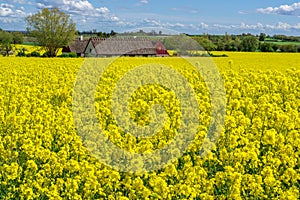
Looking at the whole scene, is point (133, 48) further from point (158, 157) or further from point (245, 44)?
point (158, 157)

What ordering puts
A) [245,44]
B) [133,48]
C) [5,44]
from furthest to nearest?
[5,44], [245,44], [133,48]

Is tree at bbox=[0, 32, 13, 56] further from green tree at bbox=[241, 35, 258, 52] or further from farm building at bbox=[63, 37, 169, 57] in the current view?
green tree at bbox=[241, 35, 258, 52]

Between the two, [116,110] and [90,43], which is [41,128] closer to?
[116,110]

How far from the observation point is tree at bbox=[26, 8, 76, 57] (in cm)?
6500

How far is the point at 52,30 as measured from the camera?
66.0 m

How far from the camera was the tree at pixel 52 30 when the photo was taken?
65.0 meters

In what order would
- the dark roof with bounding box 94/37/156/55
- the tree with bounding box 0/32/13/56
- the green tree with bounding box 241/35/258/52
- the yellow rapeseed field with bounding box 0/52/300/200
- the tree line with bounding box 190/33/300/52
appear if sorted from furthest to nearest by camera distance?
1. the tree with bounding box 0/32/13/56
2. the green tree with bounding box 241/35/258/52
3. the tree line with bounding box 190/33/300/52
4. the dark roof with bounding box 94/37/156/55
5. the yellow rapeseed field with bounding box 0/52/300/200

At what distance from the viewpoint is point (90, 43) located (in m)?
63.4

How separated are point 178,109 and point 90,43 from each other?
5565 cm

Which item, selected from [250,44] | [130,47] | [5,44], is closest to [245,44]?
[250,44]

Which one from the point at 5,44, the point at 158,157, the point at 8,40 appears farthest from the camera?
the point at 8,40

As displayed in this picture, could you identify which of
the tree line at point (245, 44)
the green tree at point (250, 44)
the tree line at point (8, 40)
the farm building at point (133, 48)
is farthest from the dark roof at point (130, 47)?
the tree line at point (8, 40)

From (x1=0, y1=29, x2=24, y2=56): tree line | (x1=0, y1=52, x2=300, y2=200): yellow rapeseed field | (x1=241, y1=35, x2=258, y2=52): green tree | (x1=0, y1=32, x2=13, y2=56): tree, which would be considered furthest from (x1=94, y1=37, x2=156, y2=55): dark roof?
(x1=0, y1=52, x2=300, y2=200): yellow rapeseed field

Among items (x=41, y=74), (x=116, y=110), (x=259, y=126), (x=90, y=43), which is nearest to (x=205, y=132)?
(x=259, y=126)
